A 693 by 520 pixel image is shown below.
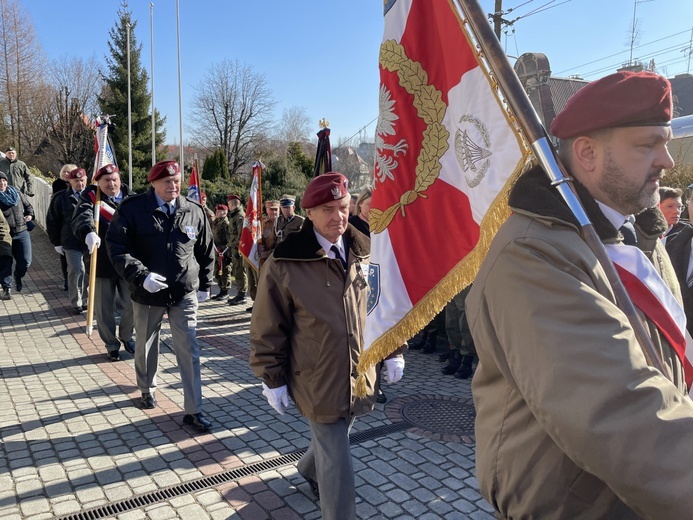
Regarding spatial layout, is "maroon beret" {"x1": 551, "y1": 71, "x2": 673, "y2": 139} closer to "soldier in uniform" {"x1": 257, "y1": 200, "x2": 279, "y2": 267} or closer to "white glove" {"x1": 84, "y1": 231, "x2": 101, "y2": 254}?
"white glove" {"x1": 84, "y1": 231, "x2": 101, "y2": 254}

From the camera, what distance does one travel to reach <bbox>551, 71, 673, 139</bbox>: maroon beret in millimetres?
1379

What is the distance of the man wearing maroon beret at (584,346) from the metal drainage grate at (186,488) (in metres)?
2.74

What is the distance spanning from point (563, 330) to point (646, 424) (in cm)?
24

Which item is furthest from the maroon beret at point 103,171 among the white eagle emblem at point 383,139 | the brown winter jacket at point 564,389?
the brown winter jacket at point 564,389

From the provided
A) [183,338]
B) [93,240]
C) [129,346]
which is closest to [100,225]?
[93,240]

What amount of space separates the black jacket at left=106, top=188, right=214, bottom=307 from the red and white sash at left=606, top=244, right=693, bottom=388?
3.99m

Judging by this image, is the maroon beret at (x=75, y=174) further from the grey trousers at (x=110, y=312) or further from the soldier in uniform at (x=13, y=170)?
the soldier in uniform at (x=13, y=170)

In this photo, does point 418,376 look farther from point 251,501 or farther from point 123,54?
point 123,54

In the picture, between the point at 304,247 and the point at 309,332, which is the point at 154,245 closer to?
the point at 304,247

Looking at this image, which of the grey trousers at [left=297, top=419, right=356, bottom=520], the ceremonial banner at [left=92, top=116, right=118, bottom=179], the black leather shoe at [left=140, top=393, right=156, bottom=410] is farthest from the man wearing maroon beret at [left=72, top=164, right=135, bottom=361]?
the grey trousers at [left=297, top=419, right=356, bottom=520]

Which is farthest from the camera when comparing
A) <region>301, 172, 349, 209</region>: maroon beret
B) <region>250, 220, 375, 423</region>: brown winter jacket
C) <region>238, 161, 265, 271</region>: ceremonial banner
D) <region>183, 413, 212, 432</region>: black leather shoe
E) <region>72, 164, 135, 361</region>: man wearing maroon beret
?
<region>238, 161, 265, 271</region>: ceremonial banner

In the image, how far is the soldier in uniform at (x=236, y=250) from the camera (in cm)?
1084

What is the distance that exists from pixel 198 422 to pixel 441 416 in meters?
2.25

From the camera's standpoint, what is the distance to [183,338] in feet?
15.3
